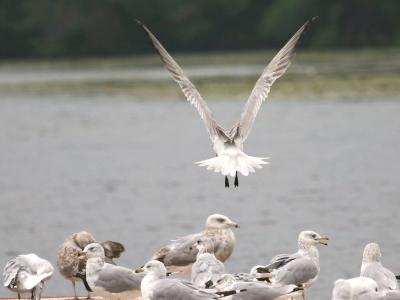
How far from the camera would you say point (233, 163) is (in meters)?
12.1

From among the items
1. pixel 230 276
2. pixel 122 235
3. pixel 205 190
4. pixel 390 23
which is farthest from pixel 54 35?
pixel 230 276

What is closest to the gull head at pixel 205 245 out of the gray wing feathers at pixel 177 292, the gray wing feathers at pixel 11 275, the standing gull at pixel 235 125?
the gray wing feathers at pixel 177 292

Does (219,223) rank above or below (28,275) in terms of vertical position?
above

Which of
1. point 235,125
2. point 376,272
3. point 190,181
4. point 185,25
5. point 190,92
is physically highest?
point 185,25

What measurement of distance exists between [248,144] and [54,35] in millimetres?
46828

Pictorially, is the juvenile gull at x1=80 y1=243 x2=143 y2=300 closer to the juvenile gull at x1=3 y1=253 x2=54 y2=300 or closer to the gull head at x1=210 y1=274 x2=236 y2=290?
the juvenile gull at x1=3 y1=253 x2=54 y2=300

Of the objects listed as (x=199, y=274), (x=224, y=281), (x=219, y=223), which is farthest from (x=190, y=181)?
(x=224, y=281)

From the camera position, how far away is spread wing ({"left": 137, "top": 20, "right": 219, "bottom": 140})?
1294cm

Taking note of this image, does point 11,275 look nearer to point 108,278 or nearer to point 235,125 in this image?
point 108,278

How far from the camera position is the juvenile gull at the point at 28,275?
9.73 metres

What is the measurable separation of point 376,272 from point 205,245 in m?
1.37

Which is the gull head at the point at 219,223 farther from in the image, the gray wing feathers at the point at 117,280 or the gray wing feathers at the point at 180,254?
the gray wing feathers at the point at 117,280

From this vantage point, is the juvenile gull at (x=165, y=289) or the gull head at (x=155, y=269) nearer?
the juvenile gull at (x=165, y=289)

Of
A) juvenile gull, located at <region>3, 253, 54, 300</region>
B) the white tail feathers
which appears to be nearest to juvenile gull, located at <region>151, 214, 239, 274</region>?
the white tail feathers
